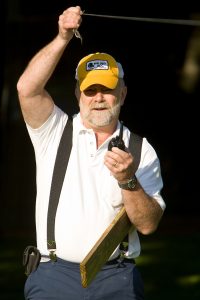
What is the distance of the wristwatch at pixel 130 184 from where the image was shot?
16.1 feet

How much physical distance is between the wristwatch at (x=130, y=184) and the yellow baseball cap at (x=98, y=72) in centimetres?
63

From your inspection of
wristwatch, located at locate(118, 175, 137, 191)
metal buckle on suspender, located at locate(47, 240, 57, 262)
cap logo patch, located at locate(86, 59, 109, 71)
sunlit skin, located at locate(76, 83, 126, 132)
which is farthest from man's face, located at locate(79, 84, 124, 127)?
metal buckle on suspender, located at locate(47, 240, 57, 262)

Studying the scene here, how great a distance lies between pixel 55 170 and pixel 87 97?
43cm

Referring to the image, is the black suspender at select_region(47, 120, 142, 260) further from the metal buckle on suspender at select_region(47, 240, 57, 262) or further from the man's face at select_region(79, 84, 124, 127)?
the man's face at select_region(79, 84, 124, 127)

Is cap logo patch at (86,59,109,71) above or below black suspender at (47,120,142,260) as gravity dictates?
above

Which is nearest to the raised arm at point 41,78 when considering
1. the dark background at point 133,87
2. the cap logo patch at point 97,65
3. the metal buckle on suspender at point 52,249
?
the cap logo patch at point 97,65

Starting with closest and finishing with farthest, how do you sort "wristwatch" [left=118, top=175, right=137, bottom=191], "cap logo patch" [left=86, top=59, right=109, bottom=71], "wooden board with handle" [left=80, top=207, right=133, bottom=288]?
"wooden board with handle" [left=80, top=207, right=133, bottom=288], "wristwatch" [left=118, top=175, right=137, bottom=191], "cap logo patch" [left=86, top=59, right=109, bottom=71]

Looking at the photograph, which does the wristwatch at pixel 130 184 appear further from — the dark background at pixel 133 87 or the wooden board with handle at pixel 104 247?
the dark background at pixel 133 87

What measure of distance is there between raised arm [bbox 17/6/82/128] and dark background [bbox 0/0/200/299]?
598cm

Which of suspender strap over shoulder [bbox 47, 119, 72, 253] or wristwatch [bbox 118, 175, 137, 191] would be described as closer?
wristwatch [bbox 118, 175, 137, 191]

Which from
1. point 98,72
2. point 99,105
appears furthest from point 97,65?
point 99,105

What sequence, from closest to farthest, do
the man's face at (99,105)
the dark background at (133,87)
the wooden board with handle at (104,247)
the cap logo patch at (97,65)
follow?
the wooden board with handle at (104,247), the man's face at (99,105), the cap logo patch at (97,65), the dark background at (133,87)

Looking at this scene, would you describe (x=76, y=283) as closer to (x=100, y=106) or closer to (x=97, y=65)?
(x=100, y=106)

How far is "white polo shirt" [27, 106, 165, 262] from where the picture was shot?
514 cm
